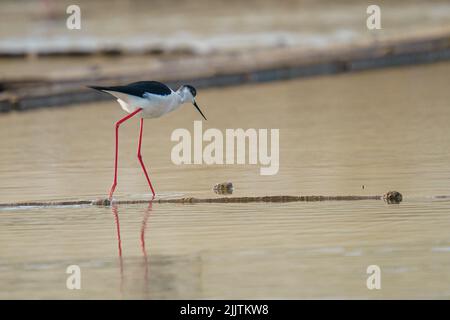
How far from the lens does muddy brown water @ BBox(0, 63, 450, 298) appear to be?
961 centimetres

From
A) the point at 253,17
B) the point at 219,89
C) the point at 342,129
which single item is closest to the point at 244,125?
the point at 342,129

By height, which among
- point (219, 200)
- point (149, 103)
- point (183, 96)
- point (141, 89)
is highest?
point (183, 96)

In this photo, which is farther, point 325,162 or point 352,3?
point 352,3

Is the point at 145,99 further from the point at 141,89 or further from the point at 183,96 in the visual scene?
the point at 183,96

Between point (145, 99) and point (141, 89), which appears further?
point (145, 99)

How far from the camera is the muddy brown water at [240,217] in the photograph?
961 cm

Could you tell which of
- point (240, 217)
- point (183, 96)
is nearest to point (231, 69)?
point (183, 96)

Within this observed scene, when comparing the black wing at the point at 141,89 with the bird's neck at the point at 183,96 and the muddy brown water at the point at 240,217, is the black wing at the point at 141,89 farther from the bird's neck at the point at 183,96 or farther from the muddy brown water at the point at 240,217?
the muddy brown water at the point at 240,217

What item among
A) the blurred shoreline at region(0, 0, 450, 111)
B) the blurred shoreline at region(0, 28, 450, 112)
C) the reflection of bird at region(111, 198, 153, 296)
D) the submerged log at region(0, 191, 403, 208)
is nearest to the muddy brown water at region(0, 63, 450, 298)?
the reflection of bird at region(111, 198, 153, 296)

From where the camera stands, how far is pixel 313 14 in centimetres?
3878

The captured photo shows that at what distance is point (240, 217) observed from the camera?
11930 mm

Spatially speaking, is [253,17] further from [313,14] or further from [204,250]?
[204,250]

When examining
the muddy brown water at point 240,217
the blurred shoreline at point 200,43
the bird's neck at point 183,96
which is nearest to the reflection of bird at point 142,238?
the muddy brown water at point 240,217
